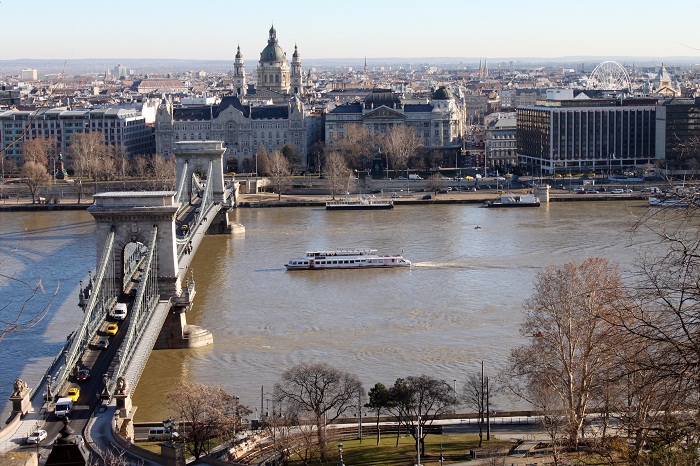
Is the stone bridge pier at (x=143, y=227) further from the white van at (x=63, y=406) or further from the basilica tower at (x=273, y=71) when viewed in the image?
the basilica tower at (x=273, y=71)

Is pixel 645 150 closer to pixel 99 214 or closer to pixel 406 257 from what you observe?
pixel 406 257

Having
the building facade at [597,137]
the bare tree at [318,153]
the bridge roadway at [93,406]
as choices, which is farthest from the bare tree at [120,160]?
the bridge roadway at [93,406]

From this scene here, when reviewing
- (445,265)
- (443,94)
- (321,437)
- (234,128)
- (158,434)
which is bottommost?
(445,265)

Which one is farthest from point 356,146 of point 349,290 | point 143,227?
point 143,227

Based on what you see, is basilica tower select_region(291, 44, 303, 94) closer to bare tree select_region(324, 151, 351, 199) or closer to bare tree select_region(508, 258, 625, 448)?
bare tree select_region(324, 151, 351, 199)

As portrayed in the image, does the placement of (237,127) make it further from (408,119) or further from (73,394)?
(73,394)

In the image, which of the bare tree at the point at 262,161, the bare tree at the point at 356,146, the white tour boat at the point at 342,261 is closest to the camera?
the white tour boat at the point at 342,261

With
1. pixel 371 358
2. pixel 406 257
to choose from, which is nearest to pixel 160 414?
pixel 371 358
